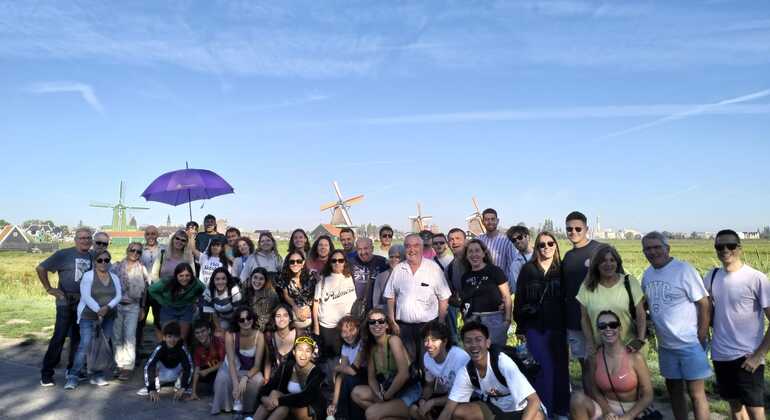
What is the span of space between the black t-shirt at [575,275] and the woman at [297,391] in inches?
99.0

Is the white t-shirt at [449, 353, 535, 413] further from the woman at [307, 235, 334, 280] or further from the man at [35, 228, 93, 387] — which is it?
the man at [35, 228, 93, 387]

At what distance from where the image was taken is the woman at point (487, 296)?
5500 millimetres

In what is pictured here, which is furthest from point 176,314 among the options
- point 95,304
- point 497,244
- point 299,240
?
point 497,244

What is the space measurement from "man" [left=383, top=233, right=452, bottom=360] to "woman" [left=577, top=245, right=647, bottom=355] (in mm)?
1540

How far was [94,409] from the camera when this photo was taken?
18.9ft

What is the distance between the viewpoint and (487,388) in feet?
14.3

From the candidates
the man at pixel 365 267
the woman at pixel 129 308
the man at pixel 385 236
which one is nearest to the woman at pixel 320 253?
the man at pixel 365 267

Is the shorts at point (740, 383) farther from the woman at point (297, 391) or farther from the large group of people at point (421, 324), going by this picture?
the woman at point (297, 391)

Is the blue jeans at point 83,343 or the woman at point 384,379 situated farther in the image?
the blue jeans at point 83,343

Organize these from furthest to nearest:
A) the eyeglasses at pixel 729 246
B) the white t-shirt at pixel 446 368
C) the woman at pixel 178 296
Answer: the woman at pixel 178 296, the white t-shirt at pixel 446 368, the eyeglasses at pixel 729 246

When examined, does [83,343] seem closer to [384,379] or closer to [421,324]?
[384,379]

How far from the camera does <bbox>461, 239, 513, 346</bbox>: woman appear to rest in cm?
550

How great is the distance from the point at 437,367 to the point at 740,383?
2470mm

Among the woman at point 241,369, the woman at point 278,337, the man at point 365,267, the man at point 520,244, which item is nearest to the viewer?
the woman at point 241,369
